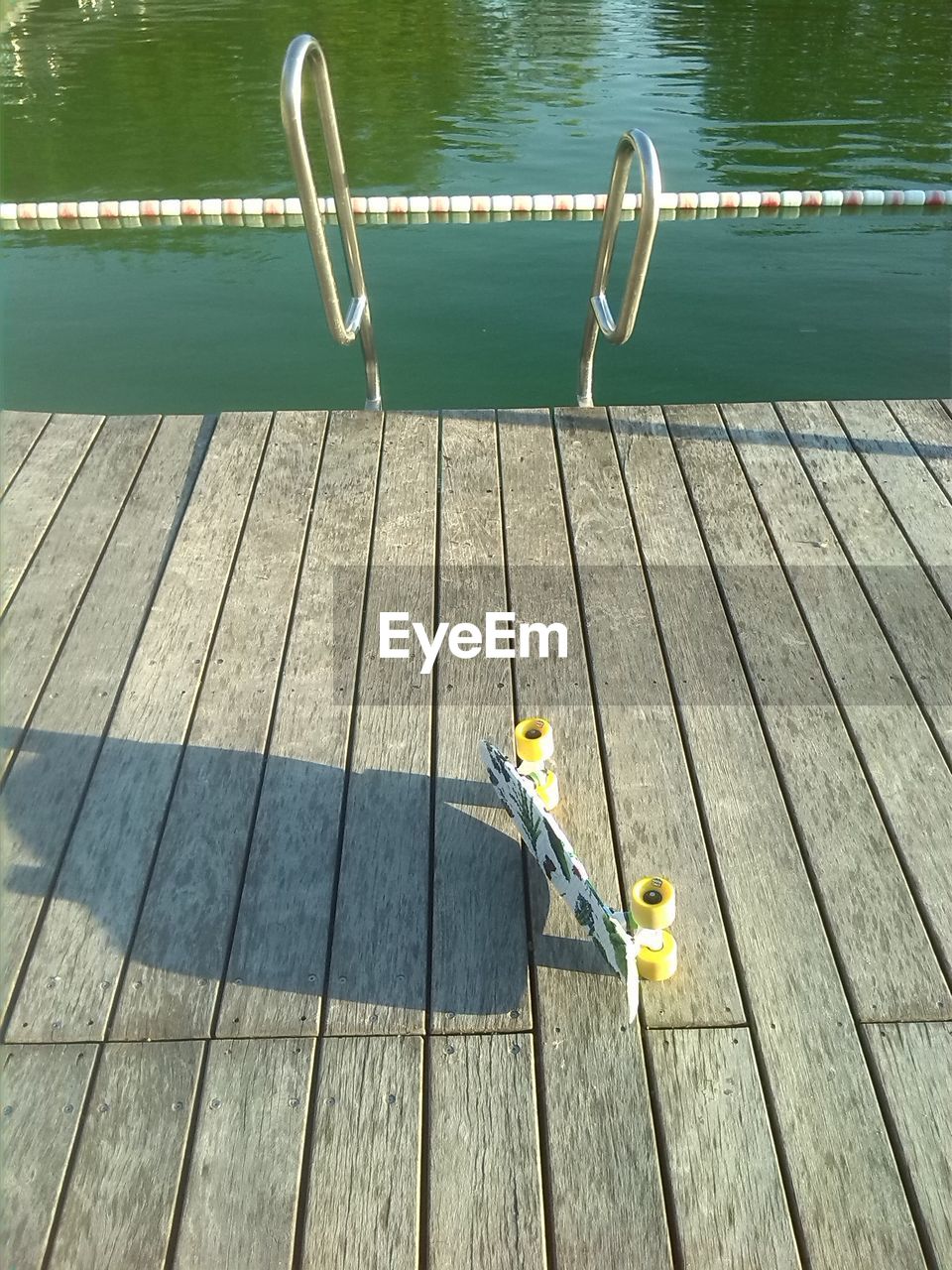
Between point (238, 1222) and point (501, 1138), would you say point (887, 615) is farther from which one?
point (238, 1222)

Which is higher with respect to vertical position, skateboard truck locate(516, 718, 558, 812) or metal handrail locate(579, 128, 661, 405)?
metal handrail locate(579, 128, 661, 405)

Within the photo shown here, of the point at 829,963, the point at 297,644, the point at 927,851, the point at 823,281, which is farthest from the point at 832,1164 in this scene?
the point at 823,281

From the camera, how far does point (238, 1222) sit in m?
1.41

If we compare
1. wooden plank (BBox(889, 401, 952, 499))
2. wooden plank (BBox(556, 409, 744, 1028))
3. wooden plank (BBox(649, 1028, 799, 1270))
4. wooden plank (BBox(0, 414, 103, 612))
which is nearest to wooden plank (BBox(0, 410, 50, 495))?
wooden plank (BBox(0, 414, 103, 612))

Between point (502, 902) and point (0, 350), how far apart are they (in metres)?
4.07

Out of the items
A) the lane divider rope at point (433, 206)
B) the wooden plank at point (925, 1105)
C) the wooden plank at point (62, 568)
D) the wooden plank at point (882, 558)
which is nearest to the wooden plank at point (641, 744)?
the wooden plank at point (925, 1105)

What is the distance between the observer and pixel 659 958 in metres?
1.64

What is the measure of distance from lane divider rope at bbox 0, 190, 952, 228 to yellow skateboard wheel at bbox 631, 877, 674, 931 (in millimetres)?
4959

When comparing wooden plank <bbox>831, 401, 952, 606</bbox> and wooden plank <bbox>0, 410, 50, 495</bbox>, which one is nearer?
wooden plank <bbox>831, 401, 952, 606</bbox>

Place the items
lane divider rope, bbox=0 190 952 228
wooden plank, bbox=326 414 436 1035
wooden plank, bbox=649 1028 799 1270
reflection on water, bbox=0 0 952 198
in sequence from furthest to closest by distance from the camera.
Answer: reflection on water, bbox=0 0 952 198
lane divider rope, bbox=0 190 952 228
wooden plank, bbox=326 414 436 1035
wooden plank, bbox=649 1028 799 1270

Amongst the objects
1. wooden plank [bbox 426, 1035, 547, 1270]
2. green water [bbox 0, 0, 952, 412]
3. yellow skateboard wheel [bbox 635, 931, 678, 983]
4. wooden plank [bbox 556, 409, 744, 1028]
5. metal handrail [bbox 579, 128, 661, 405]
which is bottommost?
green water [bbox 0, 0, 952, 412]

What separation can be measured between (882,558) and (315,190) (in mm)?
1496

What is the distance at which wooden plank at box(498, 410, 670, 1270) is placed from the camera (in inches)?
55.1

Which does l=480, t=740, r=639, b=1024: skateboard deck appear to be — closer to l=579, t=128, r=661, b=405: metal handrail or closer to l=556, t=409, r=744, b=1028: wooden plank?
l=556, t=409, r=744, b=1028: wooden plank
